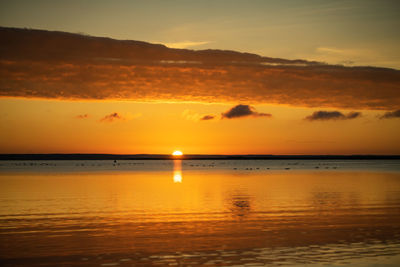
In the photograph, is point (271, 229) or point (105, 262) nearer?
point (105, 262)

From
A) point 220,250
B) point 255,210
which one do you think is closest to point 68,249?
point 220,250

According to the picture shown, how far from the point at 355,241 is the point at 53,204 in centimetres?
2253

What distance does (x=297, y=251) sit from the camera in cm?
2034

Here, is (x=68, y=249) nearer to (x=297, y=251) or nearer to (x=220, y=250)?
(x=220, y=250)

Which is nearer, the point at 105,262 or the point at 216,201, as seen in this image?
the point at 105,262

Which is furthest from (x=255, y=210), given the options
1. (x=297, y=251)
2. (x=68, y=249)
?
(x=68, y=249)

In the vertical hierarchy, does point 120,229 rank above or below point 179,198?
below

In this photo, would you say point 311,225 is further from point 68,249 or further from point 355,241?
point 68,249

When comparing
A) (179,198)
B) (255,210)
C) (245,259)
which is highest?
(179,198)

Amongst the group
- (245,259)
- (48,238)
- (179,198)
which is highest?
(179,198)

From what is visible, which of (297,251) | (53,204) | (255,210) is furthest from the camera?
(53,204)

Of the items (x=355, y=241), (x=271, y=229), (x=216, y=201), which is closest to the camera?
(x=355, y=241)

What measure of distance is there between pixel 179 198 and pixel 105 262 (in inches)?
960

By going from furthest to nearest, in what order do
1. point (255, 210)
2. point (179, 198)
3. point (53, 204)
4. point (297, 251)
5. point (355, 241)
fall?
point (179, 198), point (53, 204), point (255, 210), point (355, 241), point (297, 251)
